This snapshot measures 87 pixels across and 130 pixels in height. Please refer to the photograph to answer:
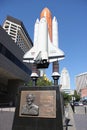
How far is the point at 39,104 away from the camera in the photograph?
940 cm

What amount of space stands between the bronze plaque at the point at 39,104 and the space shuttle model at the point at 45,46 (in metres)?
3.22

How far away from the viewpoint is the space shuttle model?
1234 centimetres

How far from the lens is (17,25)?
8981 centimetres

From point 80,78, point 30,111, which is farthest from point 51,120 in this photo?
point 80,78

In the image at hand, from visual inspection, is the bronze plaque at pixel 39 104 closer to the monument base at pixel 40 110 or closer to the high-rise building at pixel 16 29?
the monument base at pixel 40 110

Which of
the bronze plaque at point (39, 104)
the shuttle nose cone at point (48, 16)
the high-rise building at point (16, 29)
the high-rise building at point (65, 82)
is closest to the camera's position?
the bronze plaque at point (39, 104)

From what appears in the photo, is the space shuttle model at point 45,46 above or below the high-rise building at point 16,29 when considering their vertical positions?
below

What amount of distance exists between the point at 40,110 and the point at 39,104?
360mm

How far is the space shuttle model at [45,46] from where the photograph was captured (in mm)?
12337

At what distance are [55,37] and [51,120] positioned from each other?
7.79 metres

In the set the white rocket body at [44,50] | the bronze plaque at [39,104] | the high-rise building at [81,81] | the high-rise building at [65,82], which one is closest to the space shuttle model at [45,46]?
the white rocket body at [44,50]

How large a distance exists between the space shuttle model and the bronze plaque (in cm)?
322

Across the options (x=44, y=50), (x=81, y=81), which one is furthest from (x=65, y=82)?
(x=81, y=81)

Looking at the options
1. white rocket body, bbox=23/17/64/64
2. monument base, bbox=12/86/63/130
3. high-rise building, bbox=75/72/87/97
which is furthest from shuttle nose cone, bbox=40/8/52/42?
high-rise building, bbox=75/72/87/97
